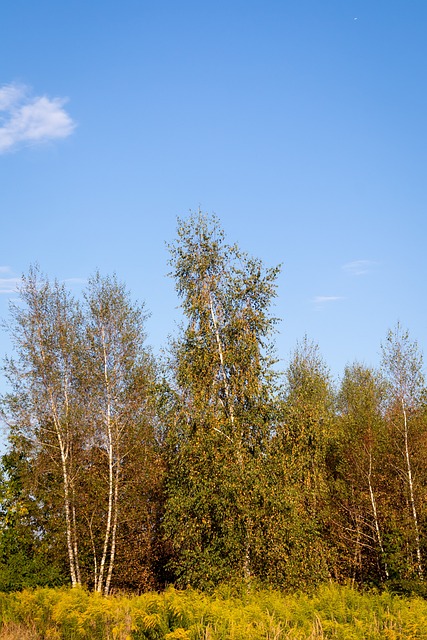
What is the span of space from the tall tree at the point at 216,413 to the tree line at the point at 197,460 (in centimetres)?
5

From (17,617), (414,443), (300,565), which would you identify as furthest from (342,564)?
(17,617)

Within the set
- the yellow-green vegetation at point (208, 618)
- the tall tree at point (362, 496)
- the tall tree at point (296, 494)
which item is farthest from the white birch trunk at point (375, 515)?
the yellow-green vegetation at point (208, 618)

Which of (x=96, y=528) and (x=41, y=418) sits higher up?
(x=41, y=418)

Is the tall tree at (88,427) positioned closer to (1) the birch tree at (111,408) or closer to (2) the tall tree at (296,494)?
(1) the birch tree at (111,408)

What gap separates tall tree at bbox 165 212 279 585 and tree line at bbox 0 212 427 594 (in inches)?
1.8

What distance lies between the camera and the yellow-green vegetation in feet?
33.4

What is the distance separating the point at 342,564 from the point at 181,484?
1161 cm

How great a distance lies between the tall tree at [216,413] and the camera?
767 inches

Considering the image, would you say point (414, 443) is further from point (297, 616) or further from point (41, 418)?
point (297, 616)

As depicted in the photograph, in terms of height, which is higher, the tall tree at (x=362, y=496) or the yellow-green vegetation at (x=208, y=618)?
the tall tree at (x=362, y=496)

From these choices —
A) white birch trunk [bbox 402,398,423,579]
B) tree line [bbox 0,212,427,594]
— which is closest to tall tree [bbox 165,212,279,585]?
tree line [bbox 0,212,427,594]

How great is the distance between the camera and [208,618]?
11.0 meters

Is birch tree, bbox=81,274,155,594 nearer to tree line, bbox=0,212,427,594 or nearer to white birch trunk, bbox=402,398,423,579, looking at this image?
tree line, bbox=0,212,427,594

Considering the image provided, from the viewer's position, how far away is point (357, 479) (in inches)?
1173
